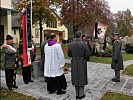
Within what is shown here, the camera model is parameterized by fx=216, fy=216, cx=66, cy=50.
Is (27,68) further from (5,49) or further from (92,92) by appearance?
(92,92)

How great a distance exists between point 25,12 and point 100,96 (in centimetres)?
373

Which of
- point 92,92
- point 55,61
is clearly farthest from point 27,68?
point 92,92

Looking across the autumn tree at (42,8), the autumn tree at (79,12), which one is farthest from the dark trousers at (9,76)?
the autumn tree at (79,12)

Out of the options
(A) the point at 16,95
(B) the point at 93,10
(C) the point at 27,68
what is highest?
(B) the point at 93,10

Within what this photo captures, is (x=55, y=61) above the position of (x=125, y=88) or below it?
above

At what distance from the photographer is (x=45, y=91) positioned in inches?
271

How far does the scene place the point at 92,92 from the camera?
22.2ft

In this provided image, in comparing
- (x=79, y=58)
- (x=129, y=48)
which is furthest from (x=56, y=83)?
(x=129, y=48)

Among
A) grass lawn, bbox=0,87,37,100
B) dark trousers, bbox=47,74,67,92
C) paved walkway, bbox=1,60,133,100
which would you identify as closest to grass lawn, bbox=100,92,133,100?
paved walkway, bbox=1,60,133,100

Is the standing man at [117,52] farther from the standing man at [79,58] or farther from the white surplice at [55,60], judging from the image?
the white surplice at [55,60]

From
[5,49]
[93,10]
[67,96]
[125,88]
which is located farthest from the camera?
[93,10]

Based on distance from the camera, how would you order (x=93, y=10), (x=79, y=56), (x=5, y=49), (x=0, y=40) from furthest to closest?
(x=93, y=10) < (x=0, y=40) < (x=5, y=49) < (x=79, y=56)

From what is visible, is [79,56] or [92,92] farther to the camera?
[92,92]

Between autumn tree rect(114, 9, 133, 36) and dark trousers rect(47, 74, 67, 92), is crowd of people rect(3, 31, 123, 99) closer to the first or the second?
dark trousers rect(47, 74, 67, 92)
